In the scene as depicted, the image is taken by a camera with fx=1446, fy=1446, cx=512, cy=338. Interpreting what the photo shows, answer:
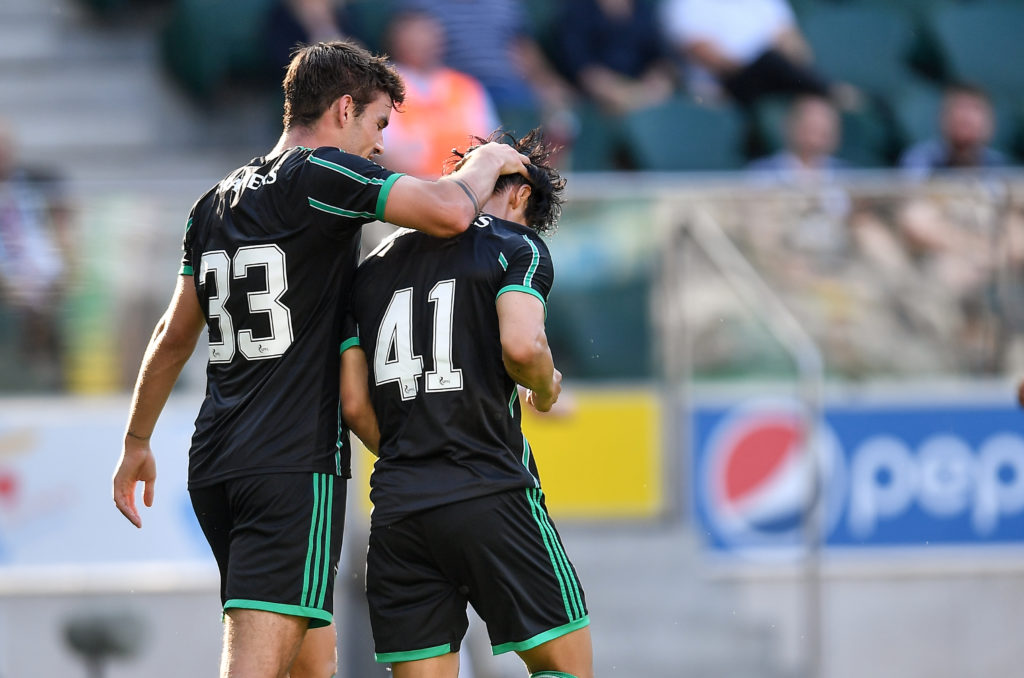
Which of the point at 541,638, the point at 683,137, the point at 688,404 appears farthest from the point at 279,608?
the point at 683,137

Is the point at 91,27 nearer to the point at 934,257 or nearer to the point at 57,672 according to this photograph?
the point at 57,672

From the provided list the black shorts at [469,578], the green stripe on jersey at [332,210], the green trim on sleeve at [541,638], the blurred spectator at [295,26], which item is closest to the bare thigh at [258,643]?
the black shorts at [469,578]

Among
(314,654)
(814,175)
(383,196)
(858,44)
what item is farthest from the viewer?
(858,44)

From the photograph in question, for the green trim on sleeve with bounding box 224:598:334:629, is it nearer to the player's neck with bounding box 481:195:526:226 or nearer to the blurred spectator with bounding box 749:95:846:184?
the player's neck with bounding box 481:195:526:226

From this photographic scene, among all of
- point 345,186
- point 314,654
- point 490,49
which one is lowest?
point 314,654

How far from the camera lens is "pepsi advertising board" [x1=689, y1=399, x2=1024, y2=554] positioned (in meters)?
7.52

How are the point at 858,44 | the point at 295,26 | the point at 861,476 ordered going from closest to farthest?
the point at 861,476
the point at 295,26
the point at 858,44

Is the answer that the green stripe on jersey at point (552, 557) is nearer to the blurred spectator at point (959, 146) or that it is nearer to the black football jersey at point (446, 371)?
the black football jersey at point (446, 371)

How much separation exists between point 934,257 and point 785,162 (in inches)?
58.3

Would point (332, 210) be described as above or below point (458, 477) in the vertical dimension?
above

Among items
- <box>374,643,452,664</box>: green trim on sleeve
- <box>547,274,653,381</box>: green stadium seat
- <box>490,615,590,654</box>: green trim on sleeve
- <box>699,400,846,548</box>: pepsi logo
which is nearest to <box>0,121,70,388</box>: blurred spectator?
<box>547,274,653,381</box>: green stadium seat

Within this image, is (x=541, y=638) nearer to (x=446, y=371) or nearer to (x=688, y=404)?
(x=446, y=371)

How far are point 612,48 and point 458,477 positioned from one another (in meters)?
6.53

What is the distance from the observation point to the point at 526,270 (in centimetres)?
374
